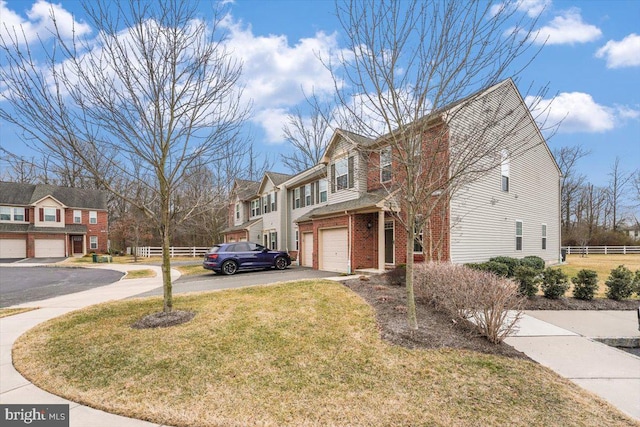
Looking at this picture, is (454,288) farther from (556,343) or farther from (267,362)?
(267,362)

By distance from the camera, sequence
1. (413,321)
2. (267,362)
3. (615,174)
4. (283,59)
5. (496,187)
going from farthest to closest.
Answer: (615,174) < (496,187) < (283,59) < (413,321) < (267,362)

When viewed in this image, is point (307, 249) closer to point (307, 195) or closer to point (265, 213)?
point (307, 195)

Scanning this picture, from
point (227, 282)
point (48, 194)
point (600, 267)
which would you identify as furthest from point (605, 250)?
point (48, 194)

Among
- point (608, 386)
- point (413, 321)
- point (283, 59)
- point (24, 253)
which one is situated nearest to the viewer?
point (608, 386)

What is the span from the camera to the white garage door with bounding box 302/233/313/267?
1859 centimetres

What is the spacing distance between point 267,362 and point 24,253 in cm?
4064

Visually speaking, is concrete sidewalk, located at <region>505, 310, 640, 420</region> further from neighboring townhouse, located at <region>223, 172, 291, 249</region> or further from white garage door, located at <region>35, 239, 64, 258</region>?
white garage door, located at <region>35, 239, 64, 258</region>

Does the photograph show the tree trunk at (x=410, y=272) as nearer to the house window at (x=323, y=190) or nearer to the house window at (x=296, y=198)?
the house window at (x=323, y=190)

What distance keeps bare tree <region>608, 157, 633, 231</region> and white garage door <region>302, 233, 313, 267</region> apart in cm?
4460

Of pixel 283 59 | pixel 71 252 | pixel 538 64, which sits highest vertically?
pixel 283 59

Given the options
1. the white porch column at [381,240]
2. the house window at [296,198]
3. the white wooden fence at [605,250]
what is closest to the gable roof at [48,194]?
the house window at [296,198]

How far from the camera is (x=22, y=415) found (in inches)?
134

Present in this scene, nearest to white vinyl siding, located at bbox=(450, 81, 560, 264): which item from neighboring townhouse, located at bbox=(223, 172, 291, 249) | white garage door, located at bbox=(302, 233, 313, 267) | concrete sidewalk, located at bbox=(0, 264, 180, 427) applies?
white garage door, located at bbox=(302, 233, 313, 267)

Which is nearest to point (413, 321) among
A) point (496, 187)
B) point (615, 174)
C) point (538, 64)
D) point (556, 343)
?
point (556, 343)
